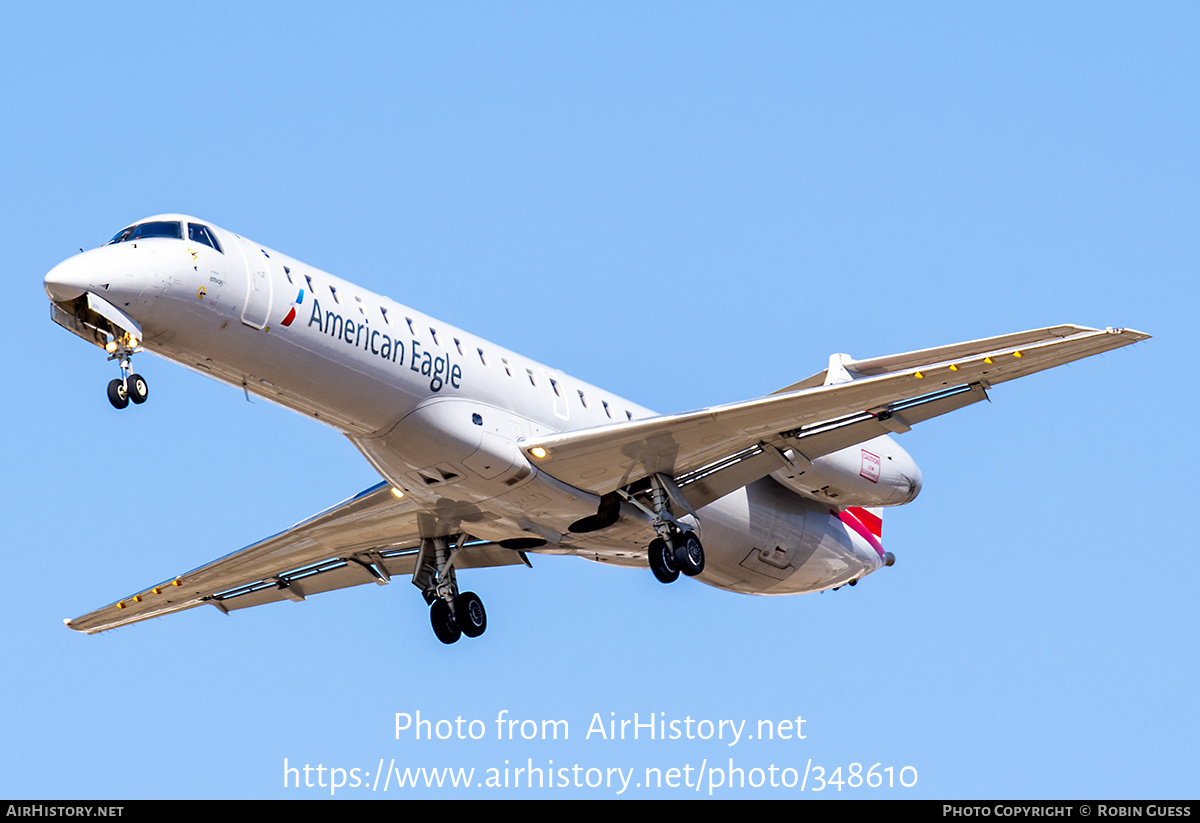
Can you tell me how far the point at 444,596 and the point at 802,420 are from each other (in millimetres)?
6434

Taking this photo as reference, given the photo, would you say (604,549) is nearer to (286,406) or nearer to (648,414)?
(648,414)

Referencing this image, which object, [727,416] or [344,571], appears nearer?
[727,416]

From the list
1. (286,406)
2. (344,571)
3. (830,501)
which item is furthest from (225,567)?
(830,501)

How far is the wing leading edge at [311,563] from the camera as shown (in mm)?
26109

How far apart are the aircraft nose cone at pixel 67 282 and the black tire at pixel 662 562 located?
347 inches

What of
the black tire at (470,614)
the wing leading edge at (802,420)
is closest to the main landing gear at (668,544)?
the wing leading edge at (802,420)

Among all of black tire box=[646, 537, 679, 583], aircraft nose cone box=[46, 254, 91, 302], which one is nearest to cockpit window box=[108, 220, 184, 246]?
aircraft nose cone box=[46, 254, 91, 302]

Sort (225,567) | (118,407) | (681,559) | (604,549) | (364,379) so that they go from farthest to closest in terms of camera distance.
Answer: (225,567), (604,549), (681,559), (364,379), (118,407)

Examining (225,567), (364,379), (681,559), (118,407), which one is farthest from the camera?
(225,567)

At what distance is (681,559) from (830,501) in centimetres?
390

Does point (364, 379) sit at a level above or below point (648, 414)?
below

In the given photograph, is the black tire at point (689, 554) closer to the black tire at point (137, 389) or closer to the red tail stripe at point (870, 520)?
the red tail stripe at point (870, 520)

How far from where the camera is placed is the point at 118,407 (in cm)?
2034

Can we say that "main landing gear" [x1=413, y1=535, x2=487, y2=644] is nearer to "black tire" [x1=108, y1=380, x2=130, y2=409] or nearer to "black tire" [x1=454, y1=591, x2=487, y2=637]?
"black tire" [x1=454, y1=591, x2=487, y2=637]
